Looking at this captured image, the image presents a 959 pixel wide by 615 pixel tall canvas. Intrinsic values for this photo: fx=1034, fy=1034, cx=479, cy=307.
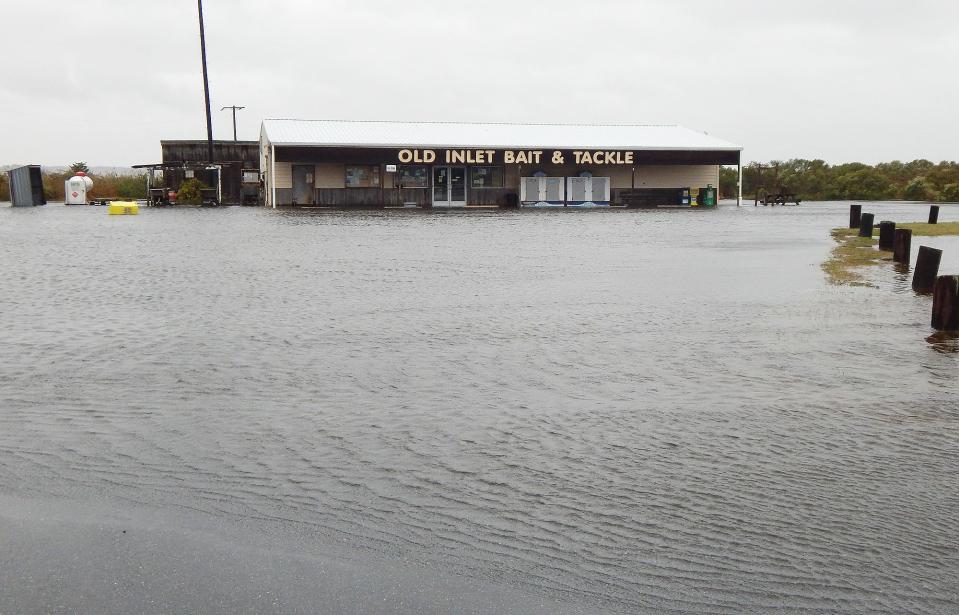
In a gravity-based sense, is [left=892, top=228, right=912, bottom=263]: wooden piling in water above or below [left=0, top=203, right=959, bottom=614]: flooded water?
above

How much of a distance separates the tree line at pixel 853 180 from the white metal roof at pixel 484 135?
15569 millimetres

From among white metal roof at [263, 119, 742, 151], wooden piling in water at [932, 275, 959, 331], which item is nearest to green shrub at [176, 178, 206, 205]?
white metal roof at [263, 119, 742, 151]

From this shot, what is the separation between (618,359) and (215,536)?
191 inches

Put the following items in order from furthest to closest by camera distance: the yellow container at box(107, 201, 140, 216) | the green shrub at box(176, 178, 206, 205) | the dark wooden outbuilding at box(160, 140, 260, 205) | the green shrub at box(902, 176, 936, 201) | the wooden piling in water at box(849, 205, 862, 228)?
the green shrub at box(902, 176, 936, 201), the dark wooden outbuilding at box(160, 140, 260, 205), the green shrub at box(176, 178, 206, 205), the yellow container at box(107, 201, 140, 216), the wooden piling in water at box(849, 205, 862, 228)

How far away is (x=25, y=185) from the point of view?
2071 inches

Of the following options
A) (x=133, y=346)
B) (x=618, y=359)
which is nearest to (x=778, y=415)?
(x=618, y=359)

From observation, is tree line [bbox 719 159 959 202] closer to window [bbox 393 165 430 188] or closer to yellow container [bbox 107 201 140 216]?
window [bbox 393 165 430 188]

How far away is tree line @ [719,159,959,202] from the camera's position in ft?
235

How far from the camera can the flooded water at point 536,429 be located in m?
4.37

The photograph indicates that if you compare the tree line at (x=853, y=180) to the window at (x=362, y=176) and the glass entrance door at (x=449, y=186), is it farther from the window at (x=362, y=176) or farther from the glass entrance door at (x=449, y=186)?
the window at (x=362, y=176)

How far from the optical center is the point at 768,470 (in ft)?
18.2

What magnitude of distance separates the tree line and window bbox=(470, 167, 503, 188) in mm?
24462

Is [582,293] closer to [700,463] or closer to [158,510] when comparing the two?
[700,463]

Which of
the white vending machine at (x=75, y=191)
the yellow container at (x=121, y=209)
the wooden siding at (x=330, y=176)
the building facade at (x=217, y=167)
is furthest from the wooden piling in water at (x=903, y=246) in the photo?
the white vending machine at (x=75, y=191)
